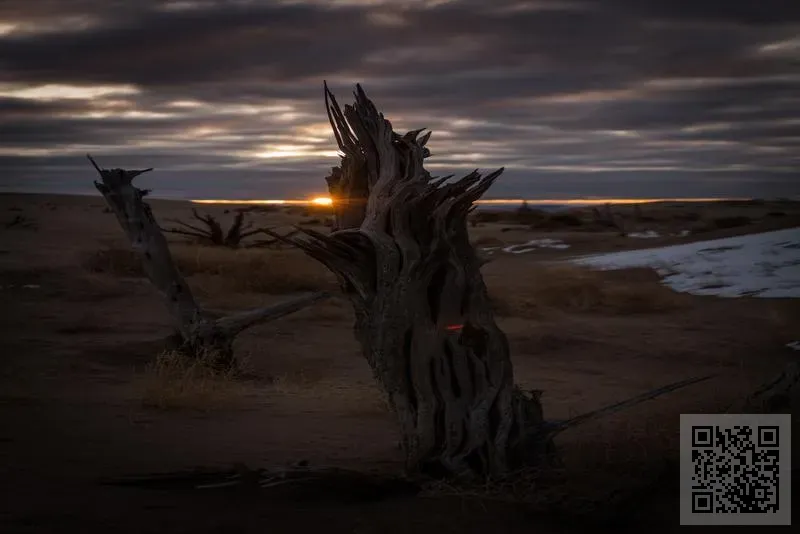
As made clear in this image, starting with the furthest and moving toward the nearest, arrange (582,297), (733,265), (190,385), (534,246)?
(534,246) < (733,265) < (582,297) < (190,385)

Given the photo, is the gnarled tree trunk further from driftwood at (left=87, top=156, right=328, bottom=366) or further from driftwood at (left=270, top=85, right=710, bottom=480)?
driftwood at (left=87, top=156, right=328, bottom=366)

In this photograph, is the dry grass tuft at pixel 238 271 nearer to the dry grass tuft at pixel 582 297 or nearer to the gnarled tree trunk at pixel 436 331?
the dry grass tuft at pixel 582 297

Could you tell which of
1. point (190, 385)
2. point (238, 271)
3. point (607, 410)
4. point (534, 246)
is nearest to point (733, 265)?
point (238, 271)

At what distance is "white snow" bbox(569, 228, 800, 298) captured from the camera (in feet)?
55.2

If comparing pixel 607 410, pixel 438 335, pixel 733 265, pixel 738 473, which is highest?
pixel 438 335

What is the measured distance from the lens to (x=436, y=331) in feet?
18.7

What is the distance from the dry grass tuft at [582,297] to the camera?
15820mm

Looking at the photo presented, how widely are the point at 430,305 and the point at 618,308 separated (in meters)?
10.6

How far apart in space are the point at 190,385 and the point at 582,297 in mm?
9447

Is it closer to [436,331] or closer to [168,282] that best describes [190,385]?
[168,282]

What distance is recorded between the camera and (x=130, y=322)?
14.1 m

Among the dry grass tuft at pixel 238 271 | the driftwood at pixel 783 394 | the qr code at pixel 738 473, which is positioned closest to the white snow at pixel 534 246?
the dry grass tuft at pixel 238 271

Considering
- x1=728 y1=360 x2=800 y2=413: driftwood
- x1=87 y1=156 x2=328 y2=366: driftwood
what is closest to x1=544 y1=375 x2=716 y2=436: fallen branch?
x1=728 y1=360 x2=800 y2=413: driftwood

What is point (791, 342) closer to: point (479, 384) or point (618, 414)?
point (618, 414)
